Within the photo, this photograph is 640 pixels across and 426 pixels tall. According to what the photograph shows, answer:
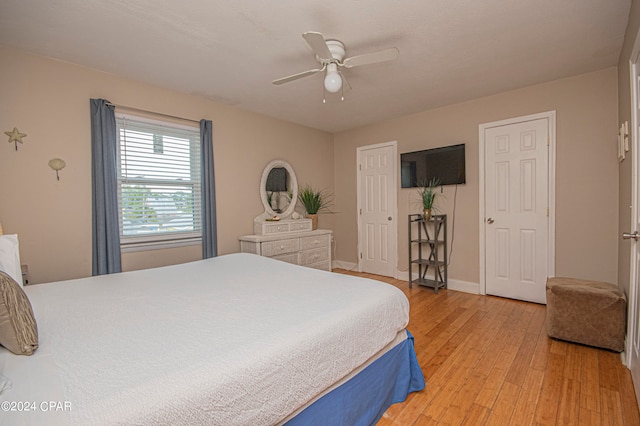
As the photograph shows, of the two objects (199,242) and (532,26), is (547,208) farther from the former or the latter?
(199,242)

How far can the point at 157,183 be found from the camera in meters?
3.15

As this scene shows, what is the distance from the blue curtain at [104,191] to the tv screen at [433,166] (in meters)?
3.52

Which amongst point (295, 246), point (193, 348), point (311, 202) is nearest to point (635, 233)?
point (193, 348)

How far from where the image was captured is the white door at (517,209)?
10.5 ft

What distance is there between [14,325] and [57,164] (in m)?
2.13

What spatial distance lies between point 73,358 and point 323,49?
6.58 ft

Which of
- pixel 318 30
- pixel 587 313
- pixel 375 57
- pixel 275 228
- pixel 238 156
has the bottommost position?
pixel 587 313

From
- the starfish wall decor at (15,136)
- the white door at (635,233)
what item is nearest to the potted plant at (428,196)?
the white door at (635,233)

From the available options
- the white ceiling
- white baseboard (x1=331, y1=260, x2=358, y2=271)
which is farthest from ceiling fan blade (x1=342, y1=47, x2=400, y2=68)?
white baseboard (x1=331, y1=260, x2=358, y2=271)

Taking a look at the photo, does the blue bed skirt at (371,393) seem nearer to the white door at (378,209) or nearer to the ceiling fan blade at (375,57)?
the ceiling fan blade at (375,57)

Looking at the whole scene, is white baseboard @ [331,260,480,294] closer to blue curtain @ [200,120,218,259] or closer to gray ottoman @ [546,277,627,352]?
gray ottoman @ [546,277,627,352]

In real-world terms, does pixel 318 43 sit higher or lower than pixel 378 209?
higher

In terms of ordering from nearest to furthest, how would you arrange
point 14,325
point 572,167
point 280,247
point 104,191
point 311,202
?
point 14,325
point 104,191
point 572,167
point 280,247
point 311,202

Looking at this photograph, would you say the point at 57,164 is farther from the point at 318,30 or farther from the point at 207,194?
the point at 318,30
